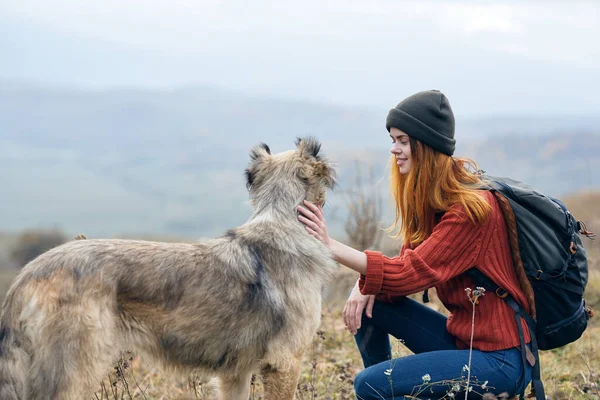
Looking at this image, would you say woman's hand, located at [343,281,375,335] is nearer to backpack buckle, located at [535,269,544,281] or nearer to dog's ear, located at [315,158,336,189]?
dog's ear, located at [315,158,336,189]

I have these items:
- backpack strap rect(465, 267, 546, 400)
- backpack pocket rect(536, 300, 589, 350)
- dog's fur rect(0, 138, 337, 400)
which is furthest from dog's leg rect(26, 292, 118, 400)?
backpack pocket rect(536, 300, 589, 350)

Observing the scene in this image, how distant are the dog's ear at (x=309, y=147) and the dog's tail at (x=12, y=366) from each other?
1.88m

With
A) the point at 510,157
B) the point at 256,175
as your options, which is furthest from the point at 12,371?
the point at 510,157

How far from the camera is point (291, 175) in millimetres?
3980

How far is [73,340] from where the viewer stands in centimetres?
323

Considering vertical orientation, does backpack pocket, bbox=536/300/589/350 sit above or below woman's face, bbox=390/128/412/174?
below

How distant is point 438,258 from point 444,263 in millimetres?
49

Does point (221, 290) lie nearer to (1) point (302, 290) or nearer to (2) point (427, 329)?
(1) point (302, 290)

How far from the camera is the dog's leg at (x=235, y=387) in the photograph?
13.3 ft

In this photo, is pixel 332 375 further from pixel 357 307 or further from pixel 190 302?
pixel 190 302

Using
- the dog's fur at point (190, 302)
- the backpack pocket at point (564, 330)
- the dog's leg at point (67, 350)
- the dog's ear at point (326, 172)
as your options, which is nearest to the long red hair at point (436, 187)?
the dog's ear at point (326, 172)

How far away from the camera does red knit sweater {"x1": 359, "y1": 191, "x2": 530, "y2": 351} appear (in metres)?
3.56

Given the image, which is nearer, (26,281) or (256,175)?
(26,281)

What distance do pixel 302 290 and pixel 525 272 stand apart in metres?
1.24
